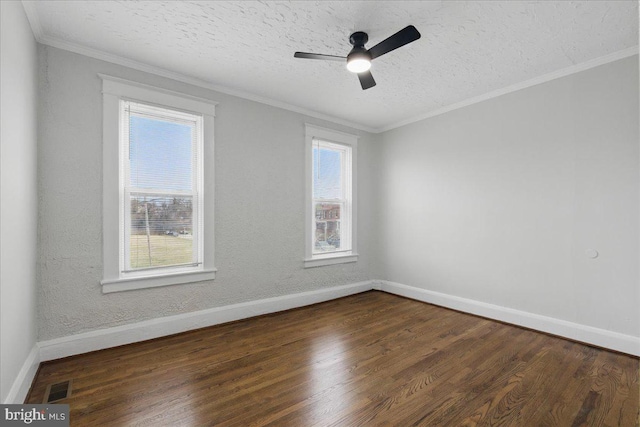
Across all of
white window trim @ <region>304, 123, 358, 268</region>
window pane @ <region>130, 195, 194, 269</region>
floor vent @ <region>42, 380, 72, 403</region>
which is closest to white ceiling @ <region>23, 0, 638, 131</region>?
white window trim @ <region>304, 123, 358, 268</region>

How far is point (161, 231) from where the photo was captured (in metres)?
3.20

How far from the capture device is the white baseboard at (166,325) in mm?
2639

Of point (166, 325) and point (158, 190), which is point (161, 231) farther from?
point (166, 325)

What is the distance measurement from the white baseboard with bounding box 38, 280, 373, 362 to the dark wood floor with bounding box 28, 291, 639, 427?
0.09 metres

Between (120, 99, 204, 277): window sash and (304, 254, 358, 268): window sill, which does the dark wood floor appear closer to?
(120, 99, 204, 277): window sash

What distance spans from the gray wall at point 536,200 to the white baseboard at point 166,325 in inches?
75.1

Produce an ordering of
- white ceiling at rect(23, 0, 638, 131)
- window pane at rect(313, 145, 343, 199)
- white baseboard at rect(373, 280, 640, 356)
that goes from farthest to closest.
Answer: window pane at rect(313, 145, 343, 199), white baseboard at rect(373, 280, 640, 356), white ceiling at rect(23, 0, 638, 131)

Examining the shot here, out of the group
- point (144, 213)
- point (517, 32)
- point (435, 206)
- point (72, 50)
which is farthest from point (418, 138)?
point (72, 50)

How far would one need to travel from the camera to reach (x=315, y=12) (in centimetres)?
229

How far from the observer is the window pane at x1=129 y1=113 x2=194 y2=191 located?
3.04 meters

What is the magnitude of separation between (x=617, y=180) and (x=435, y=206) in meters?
1.93

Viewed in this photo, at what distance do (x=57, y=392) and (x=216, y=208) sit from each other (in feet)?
6.63

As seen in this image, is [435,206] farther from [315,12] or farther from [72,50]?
[72,50]

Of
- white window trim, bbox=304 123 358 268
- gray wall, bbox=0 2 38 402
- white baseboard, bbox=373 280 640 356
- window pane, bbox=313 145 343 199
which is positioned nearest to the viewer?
gray wall, bbox=0 2 38 402
